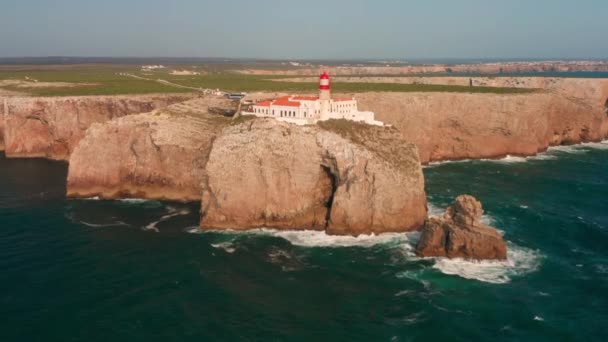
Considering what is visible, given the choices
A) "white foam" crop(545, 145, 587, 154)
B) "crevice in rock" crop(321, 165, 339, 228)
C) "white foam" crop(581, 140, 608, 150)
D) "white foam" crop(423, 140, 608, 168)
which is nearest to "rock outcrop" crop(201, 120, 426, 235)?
"crevice in rock" crop(321, 165, 339, 228)

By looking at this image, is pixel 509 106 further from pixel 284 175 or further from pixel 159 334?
pixel 159 334

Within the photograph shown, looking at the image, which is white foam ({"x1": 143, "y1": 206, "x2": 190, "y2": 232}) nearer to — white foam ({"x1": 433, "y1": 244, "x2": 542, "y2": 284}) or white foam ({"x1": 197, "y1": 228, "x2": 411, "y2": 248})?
white foam ({"x1": 197, "y1": 228, "x2": 411, "y2": 248})

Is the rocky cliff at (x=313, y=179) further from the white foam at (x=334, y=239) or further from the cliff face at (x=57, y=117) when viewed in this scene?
the cliff face at (x=57, y=117)

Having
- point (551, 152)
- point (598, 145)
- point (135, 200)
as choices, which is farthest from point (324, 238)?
point (598, 145)

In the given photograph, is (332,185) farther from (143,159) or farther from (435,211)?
A: (143,159)

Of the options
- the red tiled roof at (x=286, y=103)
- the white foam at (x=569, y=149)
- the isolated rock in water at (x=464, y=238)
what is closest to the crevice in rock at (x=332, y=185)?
the red tiled roof at (x=286, y=103)
